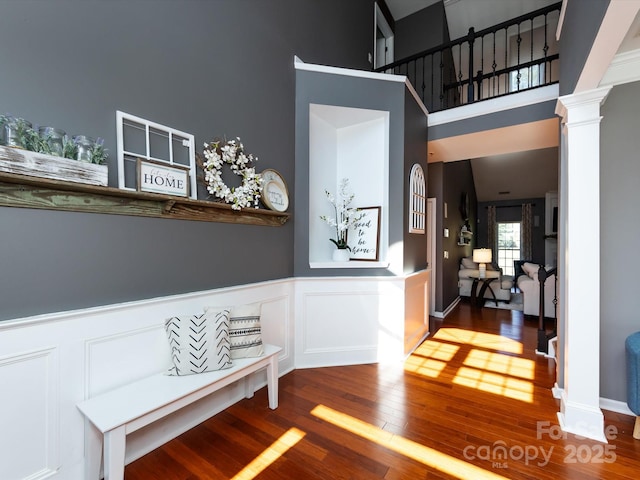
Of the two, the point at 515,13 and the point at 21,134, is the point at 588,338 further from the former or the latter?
the point at 515,13

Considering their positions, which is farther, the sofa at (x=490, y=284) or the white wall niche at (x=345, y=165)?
the sofa at (x=490, y=284)

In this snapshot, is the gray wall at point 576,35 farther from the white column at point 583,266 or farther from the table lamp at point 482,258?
the table lamp at point 482,258

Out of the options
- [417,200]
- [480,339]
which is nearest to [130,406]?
[417,200]

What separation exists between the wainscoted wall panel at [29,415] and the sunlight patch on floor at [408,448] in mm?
1543

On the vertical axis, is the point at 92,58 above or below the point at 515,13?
below

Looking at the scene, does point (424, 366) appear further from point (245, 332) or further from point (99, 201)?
point (99, 201)

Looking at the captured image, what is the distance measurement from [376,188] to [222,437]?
270cm

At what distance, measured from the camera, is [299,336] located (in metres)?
3.02

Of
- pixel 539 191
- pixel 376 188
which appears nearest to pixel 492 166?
pixel 539 191

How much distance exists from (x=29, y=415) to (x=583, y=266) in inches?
129

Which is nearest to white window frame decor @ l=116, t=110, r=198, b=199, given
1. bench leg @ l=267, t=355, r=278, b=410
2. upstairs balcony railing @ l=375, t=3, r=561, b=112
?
bench leg @ l=267, t=355, r=278, b=410

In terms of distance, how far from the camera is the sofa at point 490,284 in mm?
6023

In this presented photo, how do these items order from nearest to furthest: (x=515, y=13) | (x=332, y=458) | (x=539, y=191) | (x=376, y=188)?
(x=332, y=458) → (x=376, y=188) → (x=515, y=13) → (x=539, y=191)

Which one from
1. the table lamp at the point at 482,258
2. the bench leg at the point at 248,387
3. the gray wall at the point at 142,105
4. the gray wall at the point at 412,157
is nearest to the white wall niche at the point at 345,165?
the gray wall at the point at 412,157
